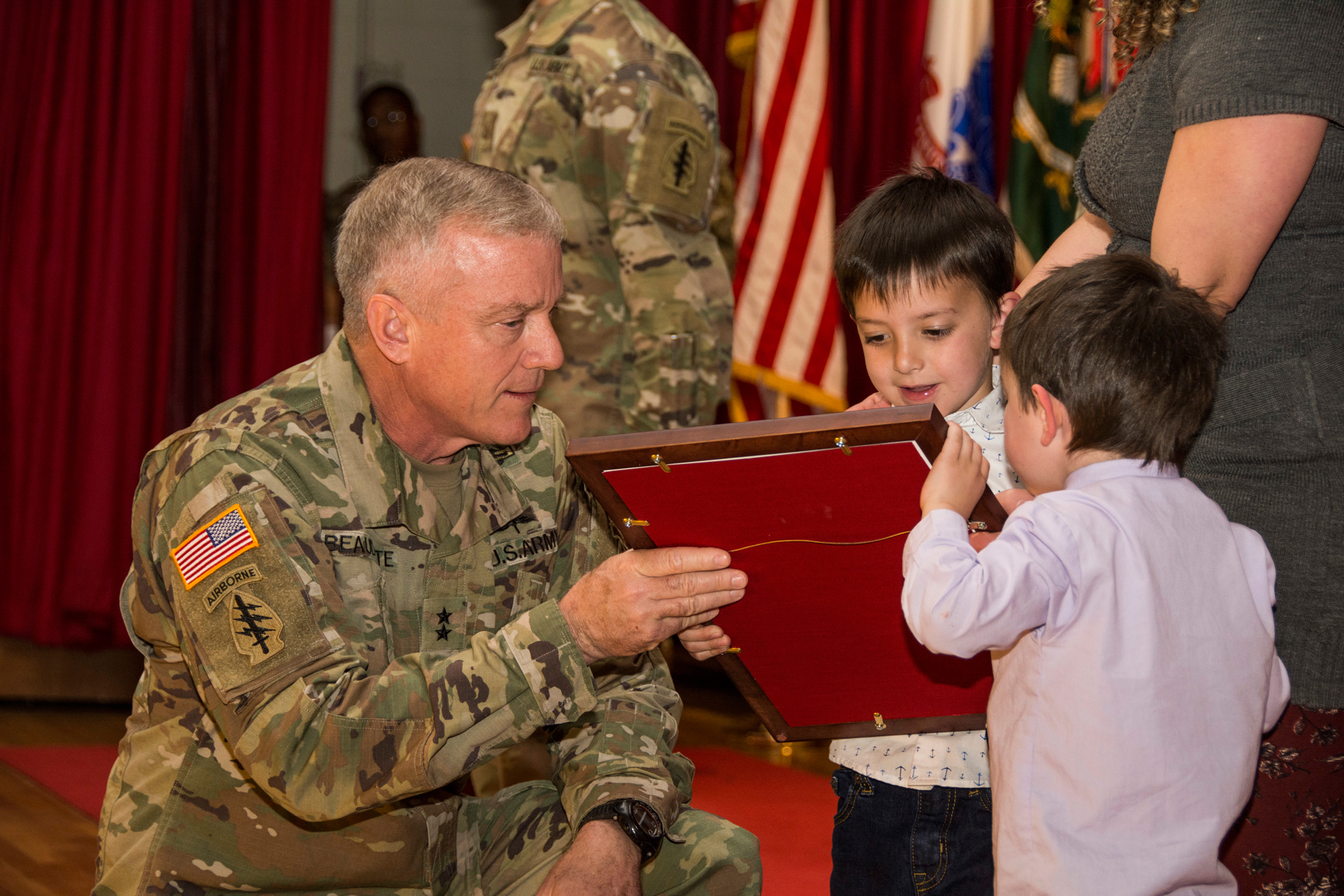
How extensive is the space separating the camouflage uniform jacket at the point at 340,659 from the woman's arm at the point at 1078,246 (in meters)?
0.70

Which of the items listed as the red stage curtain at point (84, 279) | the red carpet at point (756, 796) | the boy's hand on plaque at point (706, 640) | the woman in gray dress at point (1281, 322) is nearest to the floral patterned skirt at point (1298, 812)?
the woman in gray dress at point (1281, 322)

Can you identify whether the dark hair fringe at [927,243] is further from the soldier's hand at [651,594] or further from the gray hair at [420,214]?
the soldier's hand at [651,594]

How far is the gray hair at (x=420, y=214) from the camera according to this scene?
60.9 inches

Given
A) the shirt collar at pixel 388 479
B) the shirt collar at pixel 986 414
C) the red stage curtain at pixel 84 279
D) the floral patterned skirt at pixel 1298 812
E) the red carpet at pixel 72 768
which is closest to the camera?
the floral patterned skirt at pixel 1298 812

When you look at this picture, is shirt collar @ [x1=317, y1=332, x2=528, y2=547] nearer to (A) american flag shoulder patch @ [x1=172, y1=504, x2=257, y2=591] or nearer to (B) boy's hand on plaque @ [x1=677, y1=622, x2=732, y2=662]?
(A) american flag shoulder patch @ [x1=172, y1=504, x2=257, y2=591]

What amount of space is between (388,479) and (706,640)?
45 centimetres

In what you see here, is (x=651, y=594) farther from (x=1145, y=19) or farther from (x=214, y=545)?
(x=1145, y=19)

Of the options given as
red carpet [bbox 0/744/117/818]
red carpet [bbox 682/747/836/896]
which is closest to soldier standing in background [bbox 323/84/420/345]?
red carpet [bbox 0/744/117/818]

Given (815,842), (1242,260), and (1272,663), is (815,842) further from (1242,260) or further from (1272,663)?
(1242,260)

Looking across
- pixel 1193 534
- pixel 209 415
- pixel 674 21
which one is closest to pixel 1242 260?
pixel 1193 534

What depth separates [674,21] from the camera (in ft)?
15.1

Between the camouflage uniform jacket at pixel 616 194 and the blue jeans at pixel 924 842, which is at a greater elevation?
the camouflage uniform jacket at pixel 616 194

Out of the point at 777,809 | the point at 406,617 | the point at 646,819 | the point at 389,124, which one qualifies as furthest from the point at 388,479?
the point at 389,124

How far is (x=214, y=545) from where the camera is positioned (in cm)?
136
